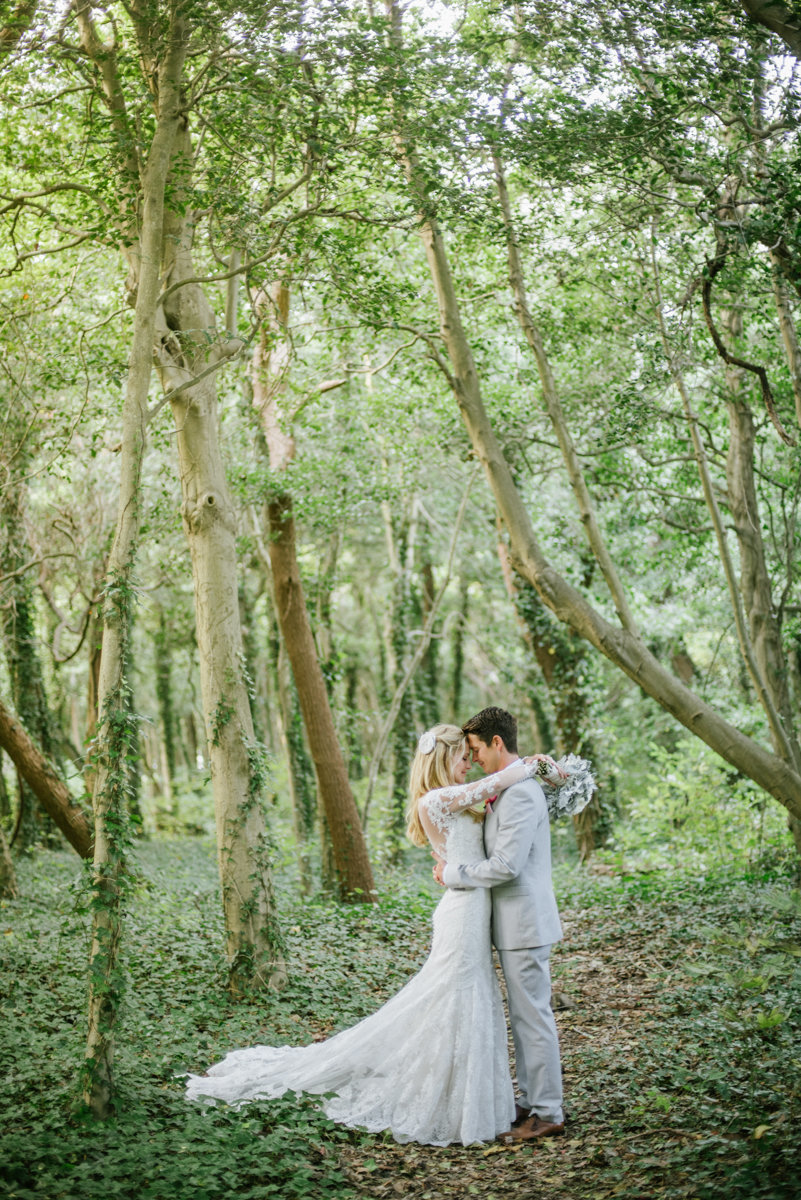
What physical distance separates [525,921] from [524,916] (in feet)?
0.09

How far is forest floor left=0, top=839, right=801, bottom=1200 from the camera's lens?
14.5 feet

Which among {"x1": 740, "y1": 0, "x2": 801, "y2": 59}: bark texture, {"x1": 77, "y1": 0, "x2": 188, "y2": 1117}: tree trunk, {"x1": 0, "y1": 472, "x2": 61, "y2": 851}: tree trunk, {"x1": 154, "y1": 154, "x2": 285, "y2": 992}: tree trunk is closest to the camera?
{"x1": 77, "y1": 0, "x2": 188, "y2": 1117}: tree trunk

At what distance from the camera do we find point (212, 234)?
328 inches

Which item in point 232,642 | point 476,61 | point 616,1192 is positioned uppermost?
point 476,61

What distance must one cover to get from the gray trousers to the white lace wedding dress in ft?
0.35

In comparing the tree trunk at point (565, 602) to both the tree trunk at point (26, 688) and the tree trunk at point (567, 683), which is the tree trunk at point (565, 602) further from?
the tree trunk at point (26, 688)

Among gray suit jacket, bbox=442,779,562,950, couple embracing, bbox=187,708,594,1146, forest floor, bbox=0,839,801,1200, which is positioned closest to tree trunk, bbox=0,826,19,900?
forest floor, bbox=0,839,801,1200

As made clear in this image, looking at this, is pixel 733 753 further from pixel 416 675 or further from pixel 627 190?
pixel 416 675

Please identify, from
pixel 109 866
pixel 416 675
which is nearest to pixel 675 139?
pixel 109 866

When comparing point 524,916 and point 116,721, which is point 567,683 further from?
point 116,721

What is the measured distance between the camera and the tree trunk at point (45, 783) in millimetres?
11102

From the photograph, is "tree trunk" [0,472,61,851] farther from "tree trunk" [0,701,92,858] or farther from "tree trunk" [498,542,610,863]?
"tree trunk" [498,542,610,863]

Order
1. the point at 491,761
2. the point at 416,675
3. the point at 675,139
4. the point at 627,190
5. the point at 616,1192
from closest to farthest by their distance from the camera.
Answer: the point at 616,1192 < the point at 491,761 < the point at 675,139 < the point at 627,190 < the point at 416,675

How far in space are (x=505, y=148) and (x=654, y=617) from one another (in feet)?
36.8
